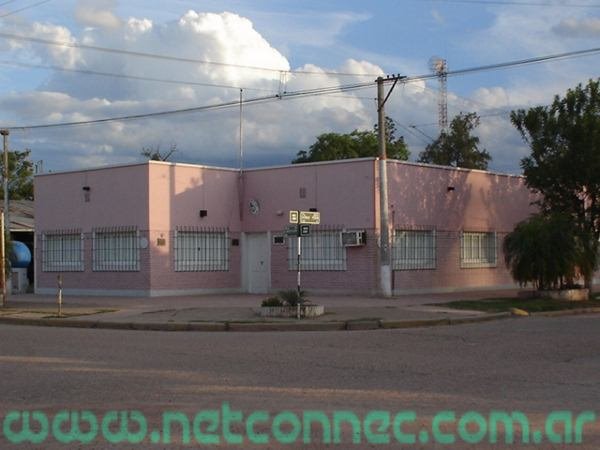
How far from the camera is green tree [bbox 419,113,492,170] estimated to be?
5338 centimetres

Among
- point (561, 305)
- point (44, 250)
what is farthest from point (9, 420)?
point (44, 250)

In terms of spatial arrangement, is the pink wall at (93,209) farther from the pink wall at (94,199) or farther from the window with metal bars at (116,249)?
the window with metal bars at (116,249)

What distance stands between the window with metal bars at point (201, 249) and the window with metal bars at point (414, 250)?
6546mm

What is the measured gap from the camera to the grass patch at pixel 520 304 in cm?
2180

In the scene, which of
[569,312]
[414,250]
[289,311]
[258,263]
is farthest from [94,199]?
[569,312]

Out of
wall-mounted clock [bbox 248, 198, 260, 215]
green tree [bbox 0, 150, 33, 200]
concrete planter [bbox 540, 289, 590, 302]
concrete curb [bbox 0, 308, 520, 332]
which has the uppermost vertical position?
green tree [bbox 0, 150, 33, 200]

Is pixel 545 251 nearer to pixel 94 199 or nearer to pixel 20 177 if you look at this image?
pixel 94 199

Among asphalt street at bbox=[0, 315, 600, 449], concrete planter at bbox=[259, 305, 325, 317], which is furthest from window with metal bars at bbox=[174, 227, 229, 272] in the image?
asphalt street at bbox=[0, 315, 600, 449]

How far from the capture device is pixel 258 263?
29922 mm

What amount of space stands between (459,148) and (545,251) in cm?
3053

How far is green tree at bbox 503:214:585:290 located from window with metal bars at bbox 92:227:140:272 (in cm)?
1282

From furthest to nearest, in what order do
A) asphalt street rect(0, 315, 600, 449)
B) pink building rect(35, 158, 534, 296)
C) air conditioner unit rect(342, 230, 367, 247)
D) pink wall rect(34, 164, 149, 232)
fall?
pink wall rect(34, 164, 149, 232), pink building rect(35, 158, 534, 296), air conditioner unit rect(342, 230, 367, 247), asphalt street rect(0, 315, 600, 449)

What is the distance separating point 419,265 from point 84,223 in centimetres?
1261

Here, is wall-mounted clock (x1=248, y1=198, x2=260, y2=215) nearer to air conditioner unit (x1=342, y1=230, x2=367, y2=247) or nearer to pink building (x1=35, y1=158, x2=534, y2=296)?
pink building (x1=35, y1=158, x2=534, y2=296)
